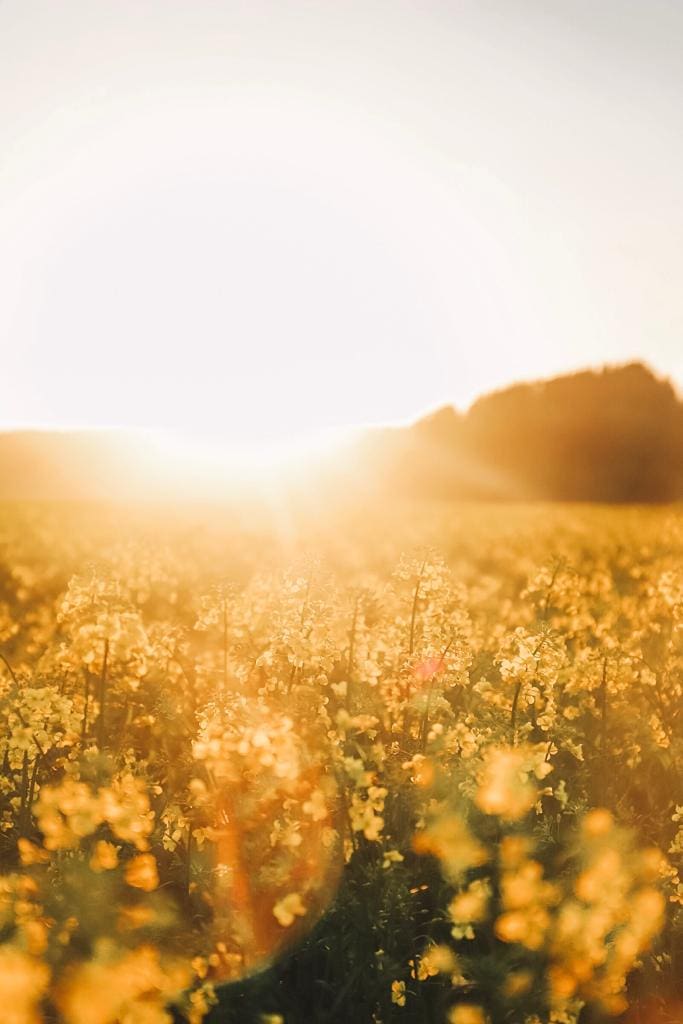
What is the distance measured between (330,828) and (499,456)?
8266 centimetres

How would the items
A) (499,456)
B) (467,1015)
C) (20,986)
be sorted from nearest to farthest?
1. (20,986)
2. (467,1015)
3. (499,456)

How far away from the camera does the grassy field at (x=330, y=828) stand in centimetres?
277

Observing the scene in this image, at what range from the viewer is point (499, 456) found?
83438mm

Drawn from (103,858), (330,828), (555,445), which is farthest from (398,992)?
(555,445)

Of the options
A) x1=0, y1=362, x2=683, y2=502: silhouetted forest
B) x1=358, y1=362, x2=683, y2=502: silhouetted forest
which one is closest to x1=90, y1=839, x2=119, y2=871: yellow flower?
x1=0, y1=362, x2=683, y2=502: silhouetted forest

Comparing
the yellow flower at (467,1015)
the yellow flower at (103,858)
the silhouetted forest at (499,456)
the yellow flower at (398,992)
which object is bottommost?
the yellow flower at (398,992)

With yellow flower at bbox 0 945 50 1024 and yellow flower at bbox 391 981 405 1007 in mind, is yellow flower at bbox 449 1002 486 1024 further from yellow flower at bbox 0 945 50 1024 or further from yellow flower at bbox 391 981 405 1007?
yellow flower at bbox 0 945 50 1024

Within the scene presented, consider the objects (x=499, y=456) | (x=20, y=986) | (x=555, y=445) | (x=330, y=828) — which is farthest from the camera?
(x=499, y=456)

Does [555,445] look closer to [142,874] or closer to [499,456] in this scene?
[499,456]

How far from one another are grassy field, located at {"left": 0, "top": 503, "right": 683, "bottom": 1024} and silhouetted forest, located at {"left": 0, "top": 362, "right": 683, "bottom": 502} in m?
55.6

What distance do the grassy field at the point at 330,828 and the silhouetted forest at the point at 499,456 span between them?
182 ft

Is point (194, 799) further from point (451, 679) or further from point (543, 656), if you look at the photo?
point (543, 656)

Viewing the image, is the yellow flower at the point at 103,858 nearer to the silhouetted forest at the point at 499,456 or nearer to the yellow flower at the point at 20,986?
the yellow flower at the point at 20,986

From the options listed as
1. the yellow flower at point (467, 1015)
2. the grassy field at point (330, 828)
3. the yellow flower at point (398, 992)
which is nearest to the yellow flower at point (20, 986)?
the grassy field at point (330, 828)
